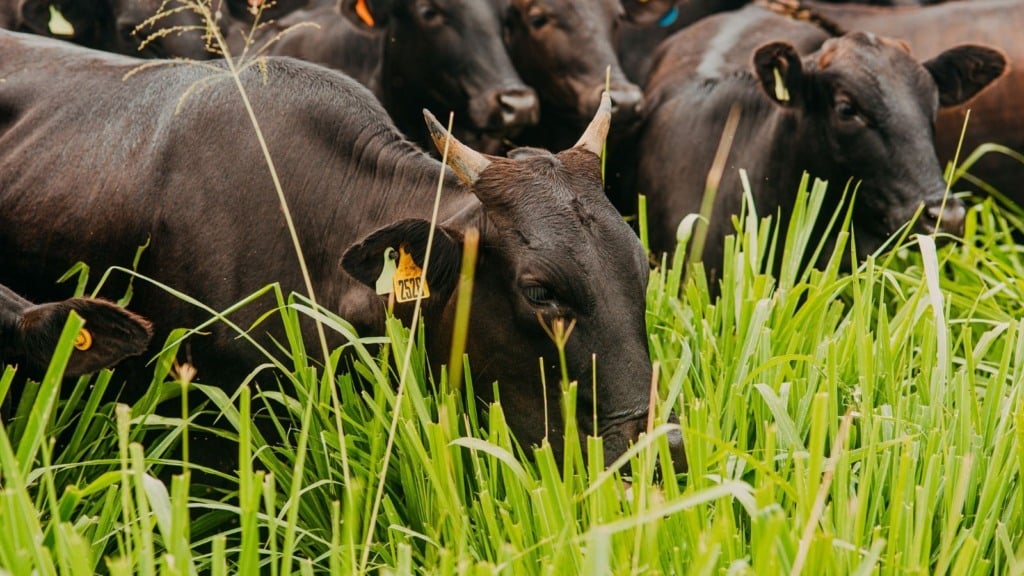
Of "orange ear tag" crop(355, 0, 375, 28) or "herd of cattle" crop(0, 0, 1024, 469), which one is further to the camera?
"orange ear tag" crop(355, 0, 375, 28)

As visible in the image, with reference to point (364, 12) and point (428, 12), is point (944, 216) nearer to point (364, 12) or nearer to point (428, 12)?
point (428, 12)

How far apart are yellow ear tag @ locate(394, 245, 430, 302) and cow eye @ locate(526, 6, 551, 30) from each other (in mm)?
3279

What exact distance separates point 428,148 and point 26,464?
3858mm

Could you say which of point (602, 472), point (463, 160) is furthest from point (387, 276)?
point (602, 472)

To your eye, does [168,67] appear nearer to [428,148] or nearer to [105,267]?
[105,267]

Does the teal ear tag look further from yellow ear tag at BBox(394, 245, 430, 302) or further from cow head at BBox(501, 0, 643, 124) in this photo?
cow head at BBox(501, 0, 643, 124)

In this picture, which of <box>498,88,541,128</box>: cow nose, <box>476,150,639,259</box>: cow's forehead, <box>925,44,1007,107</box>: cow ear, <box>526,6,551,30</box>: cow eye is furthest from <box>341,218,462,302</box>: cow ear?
<box>925,44,1007,107</box>: cow ear

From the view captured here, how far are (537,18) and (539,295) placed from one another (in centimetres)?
338

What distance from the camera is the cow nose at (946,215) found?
5406 millimetres

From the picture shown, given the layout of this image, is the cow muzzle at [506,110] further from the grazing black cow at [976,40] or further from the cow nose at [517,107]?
the grazing black cow at [976,40]

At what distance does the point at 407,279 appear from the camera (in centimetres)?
358

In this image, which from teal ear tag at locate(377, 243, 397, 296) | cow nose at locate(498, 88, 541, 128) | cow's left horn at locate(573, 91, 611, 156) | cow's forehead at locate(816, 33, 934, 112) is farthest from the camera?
cow nose at locate(498, 88, 541, 128)

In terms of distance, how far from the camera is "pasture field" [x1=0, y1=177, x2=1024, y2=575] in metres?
2.49

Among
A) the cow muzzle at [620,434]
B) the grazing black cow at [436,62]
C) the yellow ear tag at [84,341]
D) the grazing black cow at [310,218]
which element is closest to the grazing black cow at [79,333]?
the yellow ear tag at [84,341]
